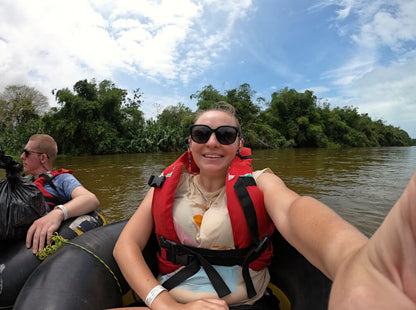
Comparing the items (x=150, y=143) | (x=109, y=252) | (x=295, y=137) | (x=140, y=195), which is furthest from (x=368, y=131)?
(x=109, y=252)

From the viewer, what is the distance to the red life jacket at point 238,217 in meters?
1.23

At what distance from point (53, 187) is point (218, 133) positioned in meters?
1.60

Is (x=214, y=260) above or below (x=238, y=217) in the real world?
below

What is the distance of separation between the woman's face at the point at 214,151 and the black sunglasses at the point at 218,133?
18 millimetres

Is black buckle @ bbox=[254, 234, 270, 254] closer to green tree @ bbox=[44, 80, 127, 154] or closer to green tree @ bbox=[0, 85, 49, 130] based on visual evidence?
green tree @ bbox=[44, 80, 127, 154]

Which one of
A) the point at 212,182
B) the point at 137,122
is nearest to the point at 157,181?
the point at 212,182

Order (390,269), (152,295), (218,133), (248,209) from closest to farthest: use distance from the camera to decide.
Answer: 1. (390,269)
2. (152,295)
3. (248,209)
4. (218,133)

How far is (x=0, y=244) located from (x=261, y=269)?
166 centimetres

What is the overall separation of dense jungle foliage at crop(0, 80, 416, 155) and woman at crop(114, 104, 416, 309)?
58.1 feet

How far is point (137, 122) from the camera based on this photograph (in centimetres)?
2456

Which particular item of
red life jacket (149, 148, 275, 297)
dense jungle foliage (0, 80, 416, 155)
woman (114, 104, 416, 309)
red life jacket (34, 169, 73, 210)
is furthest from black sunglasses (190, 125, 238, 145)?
dense jungle foliage (0, 80, 416, 155)

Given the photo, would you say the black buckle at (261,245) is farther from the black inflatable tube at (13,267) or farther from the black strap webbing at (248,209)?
the black inflatable tube at (13,267)

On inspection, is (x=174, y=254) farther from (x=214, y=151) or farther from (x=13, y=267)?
(x=13, y=267)

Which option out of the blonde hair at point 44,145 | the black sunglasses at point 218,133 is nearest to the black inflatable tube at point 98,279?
the black sunglasses at point 218,133
